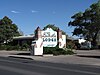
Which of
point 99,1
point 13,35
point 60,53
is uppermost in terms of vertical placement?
point 99,1

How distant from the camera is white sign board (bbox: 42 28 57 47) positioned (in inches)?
1697

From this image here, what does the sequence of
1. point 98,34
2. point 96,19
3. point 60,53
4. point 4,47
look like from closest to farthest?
point 60,53 < point 4,47 < point 96,19 < point 98,34

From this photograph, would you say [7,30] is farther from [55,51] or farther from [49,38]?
[55,51]

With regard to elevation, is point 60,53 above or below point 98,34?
below

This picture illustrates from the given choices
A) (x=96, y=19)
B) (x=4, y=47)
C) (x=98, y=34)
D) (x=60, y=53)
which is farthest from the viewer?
(x=98, y=34)

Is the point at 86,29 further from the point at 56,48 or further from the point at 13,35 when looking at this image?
the point at 56,48

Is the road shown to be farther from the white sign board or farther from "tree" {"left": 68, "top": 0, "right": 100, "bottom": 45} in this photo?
"tree" {"left": 68, "top": 0, "right": 100, "bottom": 45}

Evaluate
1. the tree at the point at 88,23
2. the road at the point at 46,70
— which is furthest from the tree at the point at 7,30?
the road at the point at 46,70

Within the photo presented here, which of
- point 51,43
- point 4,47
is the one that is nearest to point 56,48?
point 51,43

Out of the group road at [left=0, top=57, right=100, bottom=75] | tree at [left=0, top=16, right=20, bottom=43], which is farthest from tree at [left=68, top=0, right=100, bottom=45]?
road at [left=0, top=57, right=100, bottom=75]

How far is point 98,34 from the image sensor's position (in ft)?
281

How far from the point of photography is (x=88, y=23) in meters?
81.0

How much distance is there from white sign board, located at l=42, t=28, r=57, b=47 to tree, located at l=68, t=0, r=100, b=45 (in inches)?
1366

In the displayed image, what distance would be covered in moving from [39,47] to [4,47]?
1023 inches
